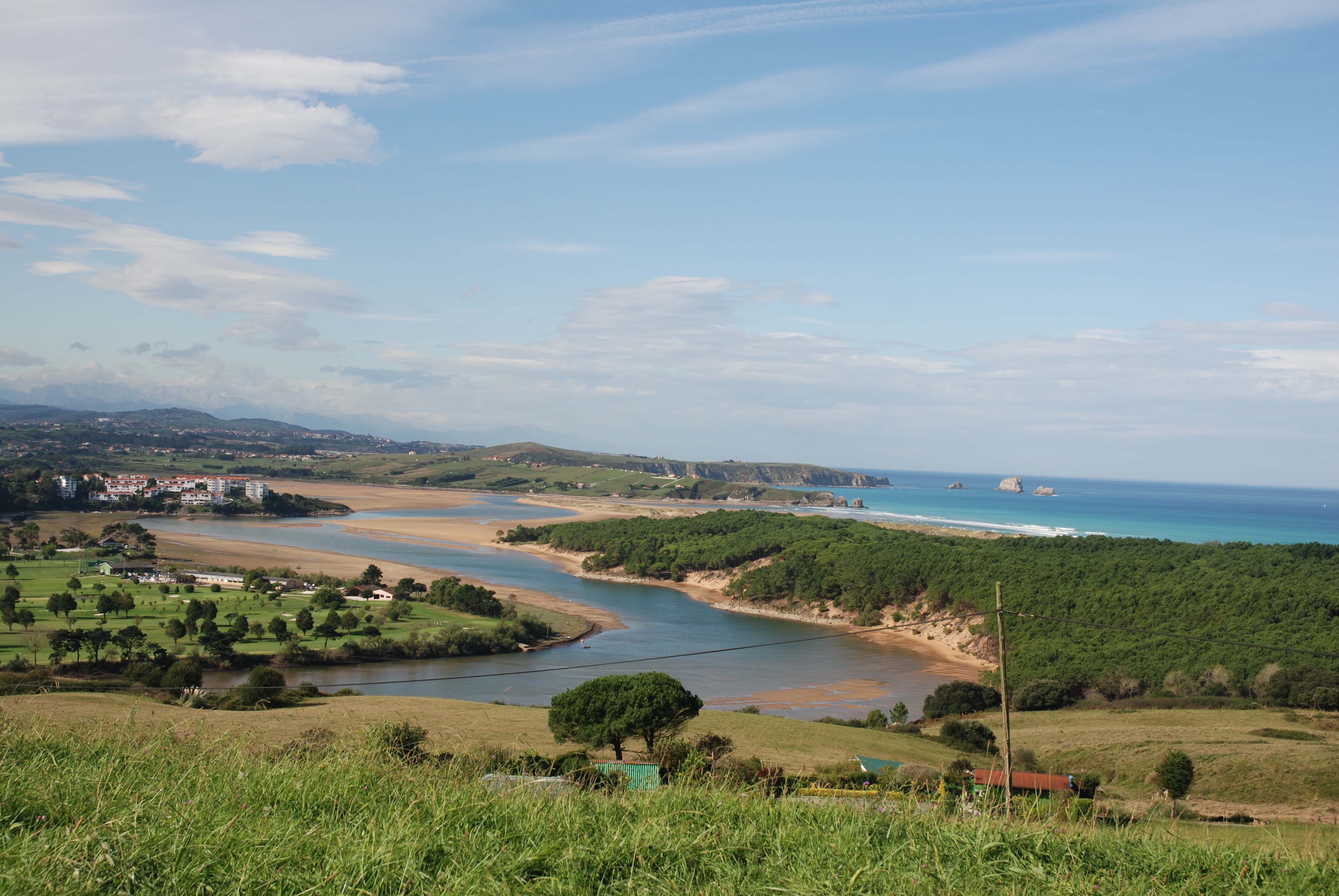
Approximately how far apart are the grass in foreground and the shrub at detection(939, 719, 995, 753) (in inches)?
731

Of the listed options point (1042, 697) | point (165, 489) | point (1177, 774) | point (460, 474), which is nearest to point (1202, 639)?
point (1042, 697)

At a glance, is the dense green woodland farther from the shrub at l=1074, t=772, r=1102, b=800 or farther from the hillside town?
the hillside town

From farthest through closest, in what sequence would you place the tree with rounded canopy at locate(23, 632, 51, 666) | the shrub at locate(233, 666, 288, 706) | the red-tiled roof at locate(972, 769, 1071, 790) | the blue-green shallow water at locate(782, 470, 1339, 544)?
the blue-green shallow water at locate(782, 470, 1339, 544), the tree with rounded canopy at locate(23, 632, 51, 666), the shrub at locate(233, 666, 288, 706), the red-tiled roof at locate(972, 769, 1071, 790)

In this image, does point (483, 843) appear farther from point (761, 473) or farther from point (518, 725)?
point (761, 473)

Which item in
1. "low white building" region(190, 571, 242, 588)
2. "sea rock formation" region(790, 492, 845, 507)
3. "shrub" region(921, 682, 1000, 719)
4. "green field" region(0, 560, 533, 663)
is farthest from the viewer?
"sea rock formation" region(790, 492, 845, 507)

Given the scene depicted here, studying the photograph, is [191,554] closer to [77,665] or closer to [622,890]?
[77,665]

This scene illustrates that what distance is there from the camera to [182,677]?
24.2m

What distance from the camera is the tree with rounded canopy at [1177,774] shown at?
50.4 ft

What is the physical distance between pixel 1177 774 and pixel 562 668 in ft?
60.7

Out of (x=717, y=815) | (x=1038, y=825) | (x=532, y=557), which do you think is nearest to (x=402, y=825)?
(x=717, y=815)

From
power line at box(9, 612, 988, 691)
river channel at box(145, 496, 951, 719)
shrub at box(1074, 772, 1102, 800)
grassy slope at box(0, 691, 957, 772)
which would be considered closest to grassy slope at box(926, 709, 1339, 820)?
shrub at box(1074, 772, 1102, 800)

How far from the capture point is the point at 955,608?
1570 inches

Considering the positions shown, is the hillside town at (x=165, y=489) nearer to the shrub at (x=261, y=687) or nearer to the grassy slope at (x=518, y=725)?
the shrub at (x=261, y=687)

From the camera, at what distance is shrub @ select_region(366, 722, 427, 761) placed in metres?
4.69
